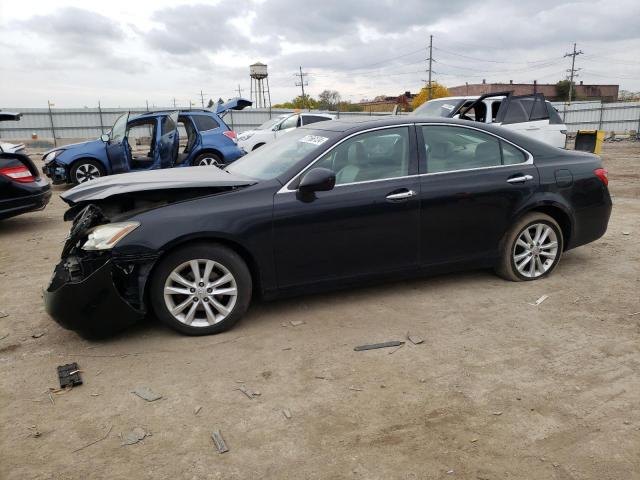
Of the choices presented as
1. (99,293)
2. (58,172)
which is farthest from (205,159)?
(99,293)

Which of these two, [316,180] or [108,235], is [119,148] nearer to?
[108,235]

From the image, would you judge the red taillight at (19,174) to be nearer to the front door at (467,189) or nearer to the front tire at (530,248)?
the front door at (467,189)

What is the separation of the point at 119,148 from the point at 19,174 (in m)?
3.12

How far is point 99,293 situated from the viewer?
349 centimetres

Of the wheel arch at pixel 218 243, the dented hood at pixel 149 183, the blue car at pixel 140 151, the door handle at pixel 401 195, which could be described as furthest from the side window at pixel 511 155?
the blue car at pixel 140 151

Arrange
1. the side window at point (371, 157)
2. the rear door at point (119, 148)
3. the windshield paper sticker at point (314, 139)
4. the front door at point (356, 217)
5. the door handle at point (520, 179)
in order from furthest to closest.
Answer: the rear door at point (119, 148)
the door handle at point (520, 179)
the windshield paper sticker at point (314, 139)
the side window at point (371, 157)
the front door at point (356, 217)

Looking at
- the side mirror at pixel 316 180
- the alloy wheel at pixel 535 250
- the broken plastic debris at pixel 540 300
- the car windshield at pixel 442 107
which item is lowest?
the broken plastic debris at pixel 540 300

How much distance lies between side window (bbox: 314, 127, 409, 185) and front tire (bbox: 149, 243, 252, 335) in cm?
108

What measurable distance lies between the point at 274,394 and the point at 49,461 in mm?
1210

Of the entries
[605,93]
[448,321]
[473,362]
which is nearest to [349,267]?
[448,321]

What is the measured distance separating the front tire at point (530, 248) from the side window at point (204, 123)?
8.45 meters

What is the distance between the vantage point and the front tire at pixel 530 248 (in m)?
4.67

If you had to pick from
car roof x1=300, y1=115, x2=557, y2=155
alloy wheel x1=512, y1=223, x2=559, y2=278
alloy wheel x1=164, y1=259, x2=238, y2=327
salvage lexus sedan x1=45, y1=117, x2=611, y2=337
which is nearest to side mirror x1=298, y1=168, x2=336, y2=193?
salvage lexus sedan x1=45, y1=117, x2=611, y2=337

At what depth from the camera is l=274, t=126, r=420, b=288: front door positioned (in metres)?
3.92
